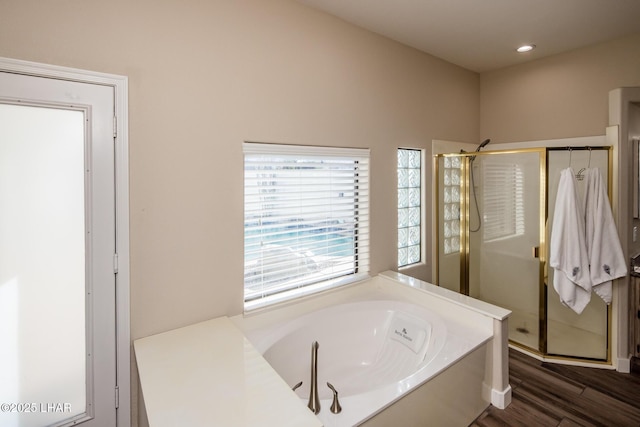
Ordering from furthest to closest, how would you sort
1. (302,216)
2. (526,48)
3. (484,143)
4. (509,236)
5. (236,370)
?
(484,143) → (509,236) → (526,48) → (302,216) → (236,370)

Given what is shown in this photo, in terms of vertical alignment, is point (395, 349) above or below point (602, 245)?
below

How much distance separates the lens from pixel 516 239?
117 inches

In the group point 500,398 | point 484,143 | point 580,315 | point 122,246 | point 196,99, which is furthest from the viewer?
point 484,143

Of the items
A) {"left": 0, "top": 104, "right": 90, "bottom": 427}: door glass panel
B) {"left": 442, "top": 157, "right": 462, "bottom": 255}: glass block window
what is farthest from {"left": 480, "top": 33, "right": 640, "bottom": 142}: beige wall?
{"left": 0, "top": 104, "right": 90, "bottom": 427}: door glass panel

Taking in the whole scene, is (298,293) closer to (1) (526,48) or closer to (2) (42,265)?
(2) (42,265)

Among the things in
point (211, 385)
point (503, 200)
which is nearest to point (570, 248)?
point (503, 200)

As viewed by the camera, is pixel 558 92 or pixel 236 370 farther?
pixel 558 92

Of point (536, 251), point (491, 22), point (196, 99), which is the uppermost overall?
point (491, 22)

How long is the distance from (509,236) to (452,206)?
0.59 metres

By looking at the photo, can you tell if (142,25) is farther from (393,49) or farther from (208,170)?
(393,49)

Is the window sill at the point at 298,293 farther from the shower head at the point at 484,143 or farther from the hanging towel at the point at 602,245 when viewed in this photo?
the shower head at the point at 484,143

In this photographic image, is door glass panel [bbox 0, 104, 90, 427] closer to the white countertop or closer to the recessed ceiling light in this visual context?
the white countertop

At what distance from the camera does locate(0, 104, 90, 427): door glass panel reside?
4.54 ft

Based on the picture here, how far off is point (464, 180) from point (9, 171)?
3.39 metres
